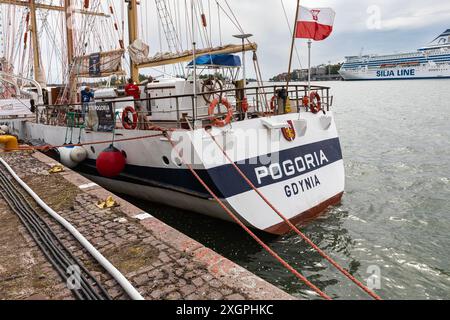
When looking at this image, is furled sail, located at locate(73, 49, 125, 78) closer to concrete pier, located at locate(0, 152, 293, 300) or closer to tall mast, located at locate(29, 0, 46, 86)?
tall mast, located at locate(29, 0, 46, 86)

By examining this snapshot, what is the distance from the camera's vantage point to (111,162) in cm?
847

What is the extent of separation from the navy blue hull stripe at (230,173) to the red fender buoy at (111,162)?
0.30 meters

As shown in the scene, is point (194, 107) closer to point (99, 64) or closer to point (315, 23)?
point (315, 23)

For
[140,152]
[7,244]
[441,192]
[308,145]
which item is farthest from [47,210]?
[441,192]

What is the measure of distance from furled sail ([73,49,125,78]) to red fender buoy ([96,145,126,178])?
245 inches

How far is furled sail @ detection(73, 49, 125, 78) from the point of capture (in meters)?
13.6

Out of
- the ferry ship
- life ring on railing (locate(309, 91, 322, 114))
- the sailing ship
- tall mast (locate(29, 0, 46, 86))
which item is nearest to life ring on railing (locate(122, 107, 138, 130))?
the sailing ship

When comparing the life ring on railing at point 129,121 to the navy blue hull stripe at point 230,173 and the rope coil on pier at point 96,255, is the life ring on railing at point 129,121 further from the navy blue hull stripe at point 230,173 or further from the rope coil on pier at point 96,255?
the rope coil on pier at point 96,255

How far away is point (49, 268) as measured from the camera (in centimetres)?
430

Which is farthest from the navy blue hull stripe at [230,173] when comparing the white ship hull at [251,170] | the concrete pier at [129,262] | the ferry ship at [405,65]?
the ferry ship at [405,65]

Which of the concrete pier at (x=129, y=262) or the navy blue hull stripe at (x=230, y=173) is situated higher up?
the navy blue hull stripe at (x=230, y=173)

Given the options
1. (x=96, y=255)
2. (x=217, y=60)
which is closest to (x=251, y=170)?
(x=96, y=255)

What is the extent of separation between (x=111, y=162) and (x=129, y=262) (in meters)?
4.55

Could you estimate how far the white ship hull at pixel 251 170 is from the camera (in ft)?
22.0
